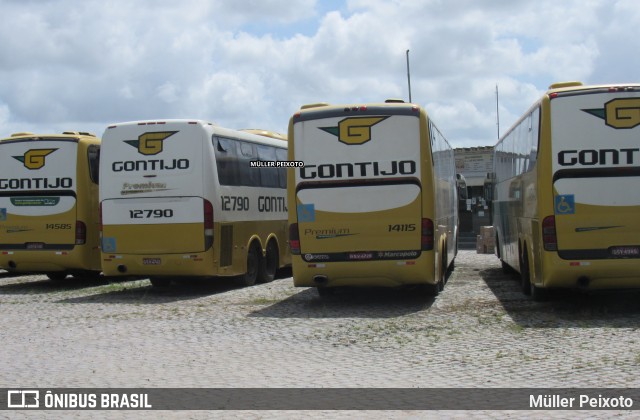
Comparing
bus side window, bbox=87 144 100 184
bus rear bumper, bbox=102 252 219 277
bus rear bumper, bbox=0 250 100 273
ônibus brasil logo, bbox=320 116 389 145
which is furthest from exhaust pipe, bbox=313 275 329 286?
bus side window, bbox=87 144 100 184

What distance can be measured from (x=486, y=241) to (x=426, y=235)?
18.9 m

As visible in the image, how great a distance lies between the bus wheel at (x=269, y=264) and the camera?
19.1m

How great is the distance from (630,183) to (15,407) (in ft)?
28.4

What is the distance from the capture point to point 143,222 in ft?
53.7

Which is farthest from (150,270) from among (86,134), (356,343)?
(356,343)

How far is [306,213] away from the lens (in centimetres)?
1388

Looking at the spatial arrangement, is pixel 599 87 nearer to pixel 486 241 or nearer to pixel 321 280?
pixel 321 280

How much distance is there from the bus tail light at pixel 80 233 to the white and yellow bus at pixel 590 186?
1026cm

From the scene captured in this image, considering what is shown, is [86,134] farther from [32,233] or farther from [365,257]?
[365,257]

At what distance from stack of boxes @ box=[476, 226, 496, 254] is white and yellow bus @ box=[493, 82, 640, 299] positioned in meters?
19.7

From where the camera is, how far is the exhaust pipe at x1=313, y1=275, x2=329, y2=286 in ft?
45.4

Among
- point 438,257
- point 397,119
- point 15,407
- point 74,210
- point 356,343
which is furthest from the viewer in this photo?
point 74,210

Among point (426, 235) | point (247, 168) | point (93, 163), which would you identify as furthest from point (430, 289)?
point (93, 163)

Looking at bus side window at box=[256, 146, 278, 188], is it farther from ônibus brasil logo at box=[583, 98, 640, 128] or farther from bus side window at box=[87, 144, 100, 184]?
ônibus brasil logo at box=[583, 98, 640, 128]
